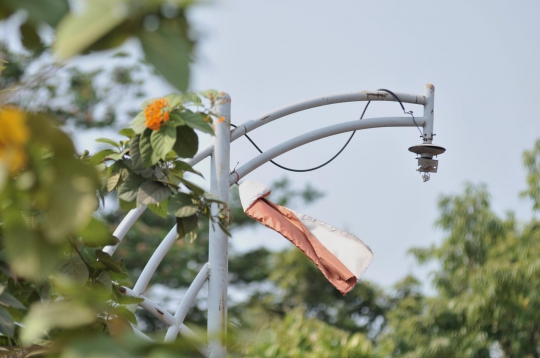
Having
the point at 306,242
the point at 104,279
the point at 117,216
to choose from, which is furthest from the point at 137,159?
the point at 117,216

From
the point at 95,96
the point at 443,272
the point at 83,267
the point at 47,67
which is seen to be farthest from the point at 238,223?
the point at 47,67

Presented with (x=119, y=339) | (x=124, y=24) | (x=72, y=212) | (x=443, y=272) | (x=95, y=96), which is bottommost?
(x=119, y=339)

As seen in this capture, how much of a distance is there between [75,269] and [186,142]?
48cm

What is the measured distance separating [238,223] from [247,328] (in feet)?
63.1

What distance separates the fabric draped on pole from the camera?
407cm

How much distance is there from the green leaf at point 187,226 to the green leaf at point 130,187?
166 mm

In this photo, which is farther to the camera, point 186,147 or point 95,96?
point 95,96

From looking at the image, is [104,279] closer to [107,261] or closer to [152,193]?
[107,261]

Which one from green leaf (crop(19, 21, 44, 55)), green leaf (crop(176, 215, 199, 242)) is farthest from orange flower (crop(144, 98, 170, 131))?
green leaf (crop(19, 21, 44, 55))

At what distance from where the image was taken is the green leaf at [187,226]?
86.4 inches

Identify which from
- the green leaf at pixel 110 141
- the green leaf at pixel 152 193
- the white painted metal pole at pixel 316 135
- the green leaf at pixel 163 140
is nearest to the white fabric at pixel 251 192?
the white painted metal pole at pixel 316 135

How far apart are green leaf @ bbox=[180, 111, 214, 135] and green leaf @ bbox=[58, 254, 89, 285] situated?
508 mm

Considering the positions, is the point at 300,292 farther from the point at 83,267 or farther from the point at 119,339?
the point at 119,339

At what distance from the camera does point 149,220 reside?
1762 centimetres
